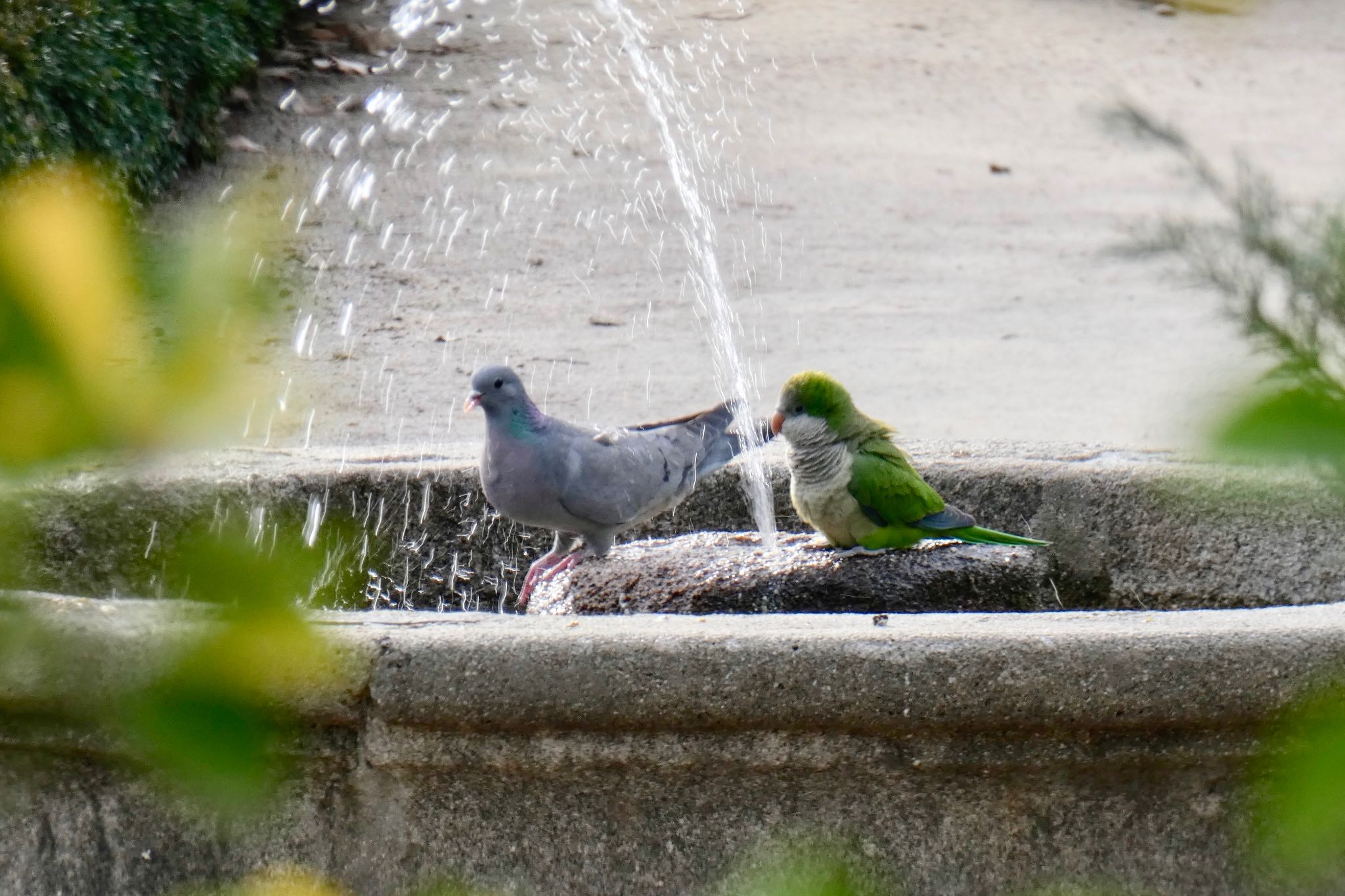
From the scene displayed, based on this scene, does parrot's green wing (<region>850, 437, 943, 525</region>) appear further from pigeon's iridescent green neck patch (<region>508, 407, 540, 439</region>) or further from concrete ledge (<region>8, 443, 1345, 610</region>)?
pigeon's iridescent green neck patch (<region>508, 407, 540, 439</region>)

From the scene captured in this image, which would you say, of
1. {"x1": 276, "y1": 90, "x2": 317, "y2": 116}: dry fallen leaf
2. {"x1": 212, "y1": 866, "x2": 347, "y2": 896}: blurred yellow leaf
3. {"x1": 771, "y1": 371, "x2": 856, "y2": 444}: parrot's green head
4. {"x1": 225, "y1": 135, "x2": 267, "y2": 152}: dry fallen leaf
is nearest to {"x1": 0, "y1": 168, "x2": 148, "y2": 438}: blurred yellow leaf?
{"x1": 212, "y1": 866, "x2": 347, "y2": 896}: blurred yellow leaf

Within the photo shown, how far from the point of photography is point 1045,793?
1.76m

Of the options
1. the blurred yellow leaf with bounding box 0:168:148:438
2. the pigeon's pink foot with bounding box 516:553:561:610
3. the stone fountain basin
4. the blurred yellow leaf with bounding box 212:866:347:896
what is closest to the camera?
the blurred yellow leaf with bounding box 0:168:148:438

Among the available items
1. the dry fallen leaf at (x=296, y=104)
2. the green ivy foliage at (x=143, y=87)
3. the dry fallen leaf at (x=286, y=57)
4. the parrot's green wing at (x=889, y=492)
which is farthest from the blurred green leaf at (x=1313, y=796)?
the dry fallen leaf at (x=286, y=57)

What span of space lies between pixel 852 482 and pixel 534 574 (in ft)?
2.34

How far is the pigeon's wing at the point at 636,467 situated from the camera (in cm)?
262

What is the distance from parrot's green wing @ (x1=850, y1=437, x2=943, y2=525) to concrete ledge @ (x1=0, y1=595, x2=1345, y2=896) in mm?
685

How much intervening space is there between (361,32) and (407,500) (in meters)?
7.42

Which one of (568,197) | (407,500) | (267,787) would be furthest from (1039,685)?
(568,197)

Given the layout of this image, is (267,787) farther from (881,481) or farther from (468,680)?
(881,481)

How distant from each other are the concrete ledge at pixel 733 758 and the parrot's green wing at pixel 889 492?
685 millimetres

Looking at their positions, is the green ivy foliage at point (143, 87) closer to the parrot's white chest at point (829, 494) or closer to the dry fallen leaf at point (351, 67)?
the dry fallen leaf at point (351, 67)

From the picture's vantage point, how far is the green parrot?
2.49m

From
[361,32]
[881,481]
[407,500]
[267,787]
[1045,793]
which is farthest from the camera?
[361,32]
